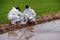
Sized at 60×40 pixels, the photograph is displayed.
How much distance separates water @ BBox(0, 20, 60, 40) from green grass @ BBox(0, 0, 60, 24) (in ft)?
8.28

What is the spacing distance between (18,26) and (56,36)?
6.44ft

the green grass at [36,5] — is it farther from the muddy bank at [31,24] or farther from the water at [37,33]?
the water at [37,33]

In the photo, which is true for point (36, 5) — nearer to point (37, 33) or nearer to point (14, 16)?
point (14, 16)

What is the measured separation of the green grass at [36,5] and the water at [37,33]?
2.52m

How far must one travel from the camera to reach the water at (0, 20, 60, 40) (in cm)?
942

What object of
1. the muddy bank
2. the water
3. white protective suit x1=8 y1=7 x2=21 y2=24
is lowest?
the water

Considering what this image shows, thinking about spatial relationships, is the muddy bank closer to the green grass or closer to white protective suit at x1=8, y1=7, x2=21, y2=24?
white protective suit at x1=8, y1=7, x2=21, y2=24

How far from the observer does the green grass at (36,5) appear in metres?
14.1

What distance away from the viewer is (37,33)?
1004cm

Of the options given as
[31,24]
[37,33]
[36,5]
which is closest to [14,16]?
[31,24]

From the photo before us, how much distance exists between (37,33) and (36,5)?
550cm

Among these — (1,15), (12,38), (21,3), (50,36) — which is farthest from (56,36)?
(21,3)

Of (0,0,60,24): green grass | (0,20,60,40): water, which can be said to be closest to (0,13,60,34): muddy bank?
(0,20,60,40): water

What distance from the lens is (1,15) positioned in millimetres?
13281
